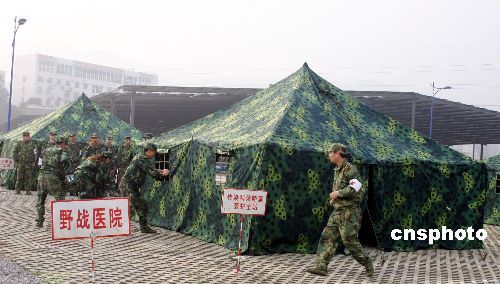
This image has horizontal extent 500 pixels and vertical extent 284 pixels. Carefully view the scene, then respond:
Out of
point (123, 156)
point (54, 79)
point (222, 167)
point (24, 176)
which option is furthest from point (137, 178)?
point (54, 79)

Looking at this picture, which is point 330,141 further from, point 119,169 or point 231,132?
point 119,169

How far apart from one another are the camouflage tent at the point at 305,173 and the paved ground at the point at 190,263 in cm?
51

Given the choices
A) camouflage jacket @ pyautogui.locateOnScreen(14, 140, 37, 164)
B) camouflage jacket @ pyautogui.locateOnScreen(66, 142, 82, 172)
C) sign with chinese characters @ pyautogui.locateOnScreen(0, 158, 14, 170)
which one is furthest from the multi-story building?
sign with chinese characters @ pyautogui.locateOnScreen(0, 158, 14, 170)

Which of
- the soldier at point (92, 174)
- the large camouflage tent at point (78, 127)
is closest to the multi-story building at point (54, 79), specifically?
the large camouflage tent at point (78, 127)

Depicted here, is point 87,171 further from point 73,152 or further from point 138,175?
point 73,152

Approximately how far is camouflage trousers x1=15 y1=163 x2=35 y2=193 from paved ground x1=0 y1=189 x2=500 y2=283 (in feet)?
21.5

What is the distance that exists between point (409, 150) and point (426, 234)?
175cm

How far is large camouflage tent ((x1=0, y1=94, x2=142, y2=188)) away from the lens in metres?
19.4

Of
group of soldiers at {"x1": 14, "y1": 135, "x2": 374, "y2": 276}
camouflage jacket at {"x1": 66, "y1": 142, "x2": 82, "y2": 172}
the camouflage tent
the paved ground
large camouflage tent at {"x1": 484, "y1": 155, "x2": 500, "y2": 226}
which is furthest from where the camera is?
camouflage jacket at {"x1": 66, "y1": 142, "x2": 82, "y2": 172}

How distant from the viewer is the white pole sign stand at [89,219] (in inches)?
254

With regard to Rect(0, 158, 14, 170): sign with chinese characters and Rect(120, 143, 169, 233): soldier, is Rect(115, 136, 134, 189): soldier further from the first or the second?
Rect(120, 143, 169, 233): soldier

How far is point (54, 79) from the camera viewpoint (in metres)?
137

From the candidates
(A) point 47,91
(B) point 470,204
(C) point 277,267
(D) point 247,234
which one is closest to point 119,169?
(D) point 247,234

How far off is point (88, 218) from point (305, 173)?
4459 mm
